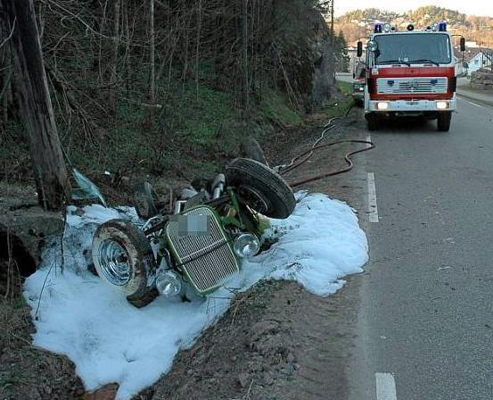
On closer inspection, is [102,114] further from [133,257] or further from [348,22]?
[348,22]

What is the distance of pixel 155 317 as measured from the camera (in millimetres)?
5395

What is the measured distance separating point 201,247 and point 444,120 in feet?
38.1

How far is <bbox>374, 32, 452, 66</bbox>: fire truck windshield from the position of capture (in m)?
14.4

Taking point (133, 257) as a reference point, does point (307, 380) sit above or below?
below

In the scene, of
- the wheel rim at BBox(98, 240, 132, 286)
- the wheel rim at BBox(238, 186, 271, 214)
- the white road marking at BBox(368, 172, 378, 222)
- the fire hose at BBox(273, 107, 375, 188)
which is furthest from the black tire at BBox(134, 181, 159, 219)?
the fire hose at BBox(273, 107, 375, 188)

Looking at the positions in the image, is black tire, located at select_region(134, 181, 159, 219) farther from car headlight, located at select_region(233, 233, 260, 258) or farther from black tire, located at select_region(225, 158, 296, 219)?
car headlight, located at select_region(233, 233, 260, 258)

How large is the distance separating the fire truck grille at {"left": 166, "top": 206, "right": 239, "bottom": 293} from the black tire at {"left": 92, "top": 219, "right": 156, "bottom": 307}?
0.30 m

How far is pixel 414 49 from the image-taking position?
14578 millimetres

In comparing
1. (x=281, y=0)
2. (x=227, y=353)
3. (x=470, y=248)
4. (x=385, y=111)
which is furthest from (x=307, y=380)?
(x=281, y=0)

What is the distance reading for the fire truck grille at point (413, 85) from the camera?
14336 millimetres

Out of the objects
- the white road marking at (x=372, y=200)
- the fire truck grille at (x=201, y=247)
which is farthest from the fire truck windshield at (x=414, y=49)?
the fire truck grille at (x=201, y=247)

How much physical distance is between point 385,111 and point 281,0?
8974mm

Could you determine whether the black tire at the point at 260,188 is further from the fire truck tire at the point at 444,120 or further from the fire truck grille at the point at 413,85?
the fire truck tire at the point at 444,120

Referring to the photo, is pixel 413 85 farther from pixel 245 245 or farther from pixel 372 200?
pixel 245 245
